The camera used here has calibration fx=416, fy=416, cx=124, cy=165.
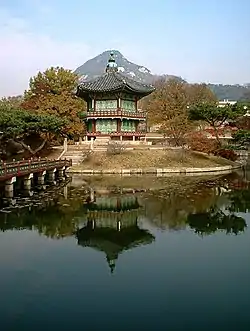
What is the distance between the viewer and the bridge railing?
78.8 ft

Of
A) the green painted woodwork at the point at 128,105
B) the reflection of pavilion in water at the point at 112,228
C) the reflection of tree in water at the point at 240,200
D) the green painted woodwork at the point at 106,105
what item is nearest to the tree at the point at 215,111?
the green painted woodwork at the point at 128,105

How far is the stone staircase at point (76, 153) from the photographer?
136 ft

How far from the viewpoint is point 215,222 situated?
1886 centimetres

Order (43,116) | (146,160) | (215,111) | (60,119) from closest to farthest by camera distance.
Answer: (43,116)
(60,119)
(146,160)
(215,111)

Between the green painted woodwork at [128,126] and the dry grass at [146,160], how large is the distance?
787cm

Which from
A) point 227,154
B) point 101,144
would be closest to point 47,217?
point 101,144

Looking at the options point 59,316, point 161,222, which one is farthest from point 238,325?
point 161,222

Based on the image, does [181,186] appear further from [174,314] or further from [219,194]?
[174,314]

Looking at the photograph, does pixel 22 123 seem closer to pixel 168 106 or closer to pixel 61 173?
pixel 61 173

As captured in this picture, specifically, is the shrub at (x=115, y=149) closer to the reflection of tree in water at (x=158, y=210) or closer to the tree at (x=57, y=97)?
the tree at (x=57, y=97)

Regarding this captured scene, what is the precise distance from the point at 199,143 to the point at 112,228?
92.0ft

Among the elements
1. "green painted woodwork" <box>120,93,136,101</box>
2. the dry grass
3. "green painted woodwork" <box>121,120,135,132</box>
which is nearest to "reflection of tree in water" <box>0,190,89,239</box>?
the dry grass

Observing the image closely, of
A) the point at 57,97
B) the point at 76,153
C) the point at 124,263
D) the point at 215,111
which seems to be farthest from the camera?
the point at 57,97

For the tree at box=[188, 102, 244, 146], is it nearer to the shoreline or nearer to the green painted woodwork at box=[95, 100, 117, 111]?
the shoreline
